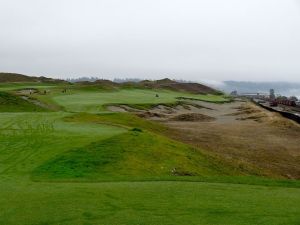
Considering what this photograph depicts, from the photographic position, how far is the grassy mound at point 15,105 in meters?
52.3

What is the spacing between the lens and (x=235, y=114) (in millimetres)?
71000

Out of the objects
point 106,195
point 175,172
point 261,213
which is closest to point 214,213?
point 261,213

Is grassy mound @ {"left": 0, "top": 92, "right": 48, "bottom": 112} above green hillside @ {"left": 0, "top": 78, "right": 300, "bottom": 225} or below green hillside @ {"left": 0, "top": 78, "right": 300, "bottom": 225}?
below

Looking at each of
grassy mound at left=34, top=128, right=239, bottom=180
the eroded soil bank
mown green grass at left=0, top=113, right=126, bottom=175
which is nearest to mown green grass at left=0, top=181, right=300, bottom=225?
grassy mound at left=34, top=128, right=239, bottom=180

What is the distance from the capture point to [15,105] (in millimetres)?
54125

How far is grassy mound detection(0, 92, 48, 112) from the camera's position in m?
52.3

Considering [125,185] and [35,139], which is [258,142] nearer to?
[35,139]

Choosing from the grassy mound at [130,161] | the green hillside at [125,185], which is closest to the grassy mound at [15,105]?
the green hillside at [125,185]

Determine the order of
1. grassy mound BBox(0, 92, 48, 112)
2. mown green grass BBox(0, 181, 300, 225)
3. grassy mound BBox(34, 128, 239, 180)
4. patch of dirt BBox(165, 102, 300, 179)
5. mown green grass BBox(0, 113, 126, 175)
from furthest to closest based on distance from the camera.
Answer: grassy mound BBox(0, 92, 48, 112) → patch of dirt BBox(165, 102, 300, 179) → mown green grass BBox(0, 113, 126, 175) → grassy mound BBox(34, 128, 239, 180) → mown green grass BBox(0, 181, 300, 225)

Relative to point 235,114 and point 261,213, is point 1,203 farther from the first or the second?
point 235,114

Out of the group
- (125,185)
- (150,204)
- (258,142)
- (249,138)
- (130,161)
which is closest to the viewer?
(150,204)

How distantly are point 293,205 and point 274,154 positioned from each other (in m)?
23.8

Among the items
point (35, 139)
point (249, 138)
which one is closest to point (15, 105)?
point (249, 138)

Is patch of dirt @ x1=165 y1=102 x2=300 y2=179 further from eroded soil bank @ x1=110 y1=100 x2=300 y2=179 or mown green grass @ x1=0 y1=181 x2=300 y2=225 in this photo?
mown green grass @ x1=0 y1=181 x2=300 y2=225
